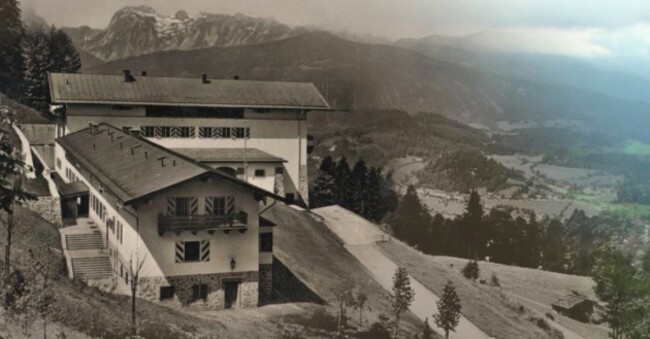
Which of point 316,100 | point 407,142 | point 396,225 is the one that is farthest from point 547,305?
point 407,142

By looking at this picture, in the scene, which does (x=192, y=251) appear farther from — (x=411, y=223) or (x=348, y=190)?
(x=411, y=223)

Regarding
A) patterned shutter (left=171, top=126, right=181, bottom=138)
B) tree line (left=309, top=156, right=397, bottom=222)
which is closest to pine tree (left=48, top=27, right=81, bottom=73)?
patterned shutter (left=171, top=126, right=181, bottom=138)

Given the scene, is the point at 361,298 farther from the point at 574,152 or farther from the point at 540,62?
the point at 540,62

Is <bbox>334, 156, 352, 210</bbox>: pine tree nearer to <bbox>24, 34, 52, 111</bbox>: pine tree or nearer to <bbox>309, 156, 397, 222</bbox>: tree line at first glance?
<bbox>309, 156, 397, 222</bbox>: tree line

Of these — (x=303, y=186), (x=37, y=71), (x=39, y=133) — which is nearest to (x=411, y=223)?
(x=303, y=186)

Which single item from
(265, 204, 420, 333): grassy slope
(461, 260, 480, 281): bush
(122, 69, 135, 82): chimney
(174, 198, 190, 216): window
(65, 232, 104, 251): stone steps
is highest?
(122, 69, 135, 82): chimney

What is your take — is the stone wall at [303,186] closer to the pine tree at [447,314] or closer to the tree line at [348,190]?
the tree line at [348,190]

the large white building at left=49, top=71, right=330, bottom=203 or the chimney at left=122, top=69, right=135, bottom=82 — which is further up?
the chimney at left=122, top=69, right=135, bottom=82
